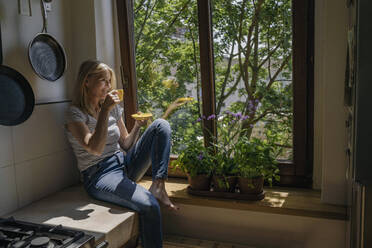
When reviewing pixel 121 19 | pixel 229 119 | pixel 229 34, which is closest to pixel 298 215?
pixel 229 119

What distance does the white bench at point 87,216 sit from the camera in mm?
1768

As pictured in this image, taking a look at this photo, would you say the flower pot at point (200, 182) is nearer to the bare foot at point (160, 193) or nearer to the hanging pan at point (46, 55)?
the bare foot at point (160, 193)

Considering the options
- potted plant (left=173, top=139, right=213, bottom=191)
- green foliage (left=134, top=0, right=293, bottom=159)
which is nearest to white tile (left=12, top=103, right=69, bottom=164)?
green foliage (left=134, top=0, right=293, bottom=159)

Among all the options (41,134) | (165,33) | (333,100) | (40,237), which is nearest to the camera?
(40,237)

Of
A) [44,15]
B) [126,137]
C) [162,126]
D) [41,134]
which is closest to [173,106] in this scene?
[162,126]

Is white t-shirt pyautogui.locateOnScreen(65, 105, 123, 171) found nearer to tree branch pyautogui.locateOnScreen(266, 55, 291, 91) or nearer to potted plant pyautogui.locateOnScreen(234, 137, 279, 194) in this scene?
potted plant pyautogui.locateOnScreen(234, 137, 279, 194)

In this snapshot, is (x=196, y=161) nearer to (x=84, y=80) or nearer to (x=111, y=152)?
(x=111, y=152)

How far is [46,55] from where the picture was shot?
7.11 feet

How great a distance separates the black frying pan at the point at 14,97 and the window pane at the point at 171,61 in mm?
803

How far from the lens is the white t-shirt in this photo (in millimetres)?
2062

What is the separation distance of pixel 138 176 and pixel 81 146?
415 mm

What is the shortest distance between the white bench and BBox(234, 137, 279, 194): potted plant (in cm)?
66

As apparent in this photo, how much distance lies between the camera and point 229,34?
228 centimetres

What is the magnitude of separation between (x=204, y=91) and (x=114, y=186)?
33.2 inches
